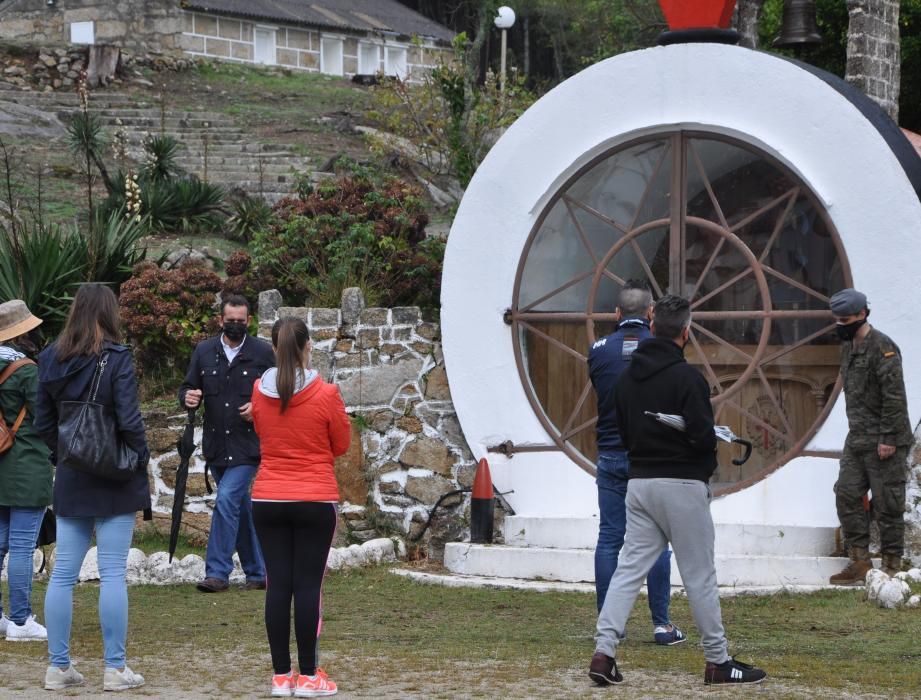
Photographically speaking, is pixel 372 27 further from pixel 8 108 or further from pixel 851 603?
pixel 851 603

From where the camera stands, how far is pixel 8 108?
24875 mm

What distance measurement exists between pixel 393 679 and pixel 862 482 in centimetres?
378

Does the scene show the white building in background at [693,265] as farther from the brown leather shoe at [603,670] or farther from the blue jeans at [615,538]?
the brown leather shoe at [603,670]

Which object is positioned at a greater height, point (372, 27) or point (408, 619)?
point (372, 27)

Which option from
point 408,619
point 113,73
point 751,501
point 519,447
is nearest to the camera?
point 408,619

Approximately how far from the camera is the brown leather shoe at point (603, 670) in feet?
18.3

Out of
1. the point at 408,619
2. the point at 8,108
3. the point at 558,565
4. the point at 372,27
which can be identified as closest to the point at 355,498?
the point at 558,565

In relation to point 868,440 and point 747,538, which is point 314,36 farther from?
point 868,440

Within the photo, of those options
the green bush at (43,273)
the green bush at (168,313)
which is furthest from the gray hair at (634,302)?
the green bush at (43,273)

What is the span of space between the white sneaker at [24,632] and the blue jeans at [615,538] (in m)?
2.69

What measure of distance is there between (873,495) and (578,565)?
1836 millimetres

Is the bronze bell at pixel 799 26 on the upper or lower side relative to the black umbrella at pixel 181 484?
upper

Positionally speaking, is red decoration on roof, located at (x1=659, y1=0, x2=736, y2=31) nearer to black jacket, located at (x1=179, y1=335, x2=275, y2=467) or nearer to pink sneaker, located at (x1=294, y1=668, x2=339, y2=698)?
black jacket, located at (x1=179, y1=335, x2=275, y2=467)

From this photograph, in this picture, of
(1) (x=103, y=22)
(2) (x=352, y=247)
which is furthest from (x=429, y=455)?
(1) (x=103, y=22)
